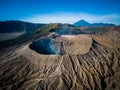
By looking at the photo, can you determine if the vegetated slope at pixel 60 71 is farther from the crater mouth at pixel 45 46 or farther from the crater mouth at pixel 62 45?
the crater mouth at pixel 45 46

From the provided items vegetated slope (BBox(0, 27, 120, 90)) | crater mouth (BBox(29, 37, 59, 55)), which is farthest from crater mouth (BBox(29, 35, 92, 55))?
vegetated slope (BBox(0, 27, 120, 90))

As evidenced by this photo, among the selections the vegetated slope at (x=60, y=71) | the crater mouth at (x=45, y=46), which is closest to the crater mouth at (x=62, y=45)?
the crater mouth at (x=45, y=46)

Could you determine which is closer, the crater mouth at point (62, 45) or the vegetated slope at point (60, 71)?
the vegetated slope at point (60, 71)

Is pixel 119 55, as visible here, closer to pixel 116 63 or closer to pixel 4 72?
pixel 116 63

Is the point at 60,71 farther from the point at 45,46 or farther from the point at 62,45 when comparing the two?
the point at 62,45

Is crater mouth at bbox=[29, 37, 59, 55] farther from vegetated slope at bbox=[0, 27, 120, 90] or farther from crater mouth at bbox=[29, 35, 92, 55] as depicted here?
vegetated slope at bbox=[0, 27, 120, 90]

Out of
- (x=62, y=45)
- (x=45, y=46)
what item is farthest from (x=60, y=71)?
(x=62, y=45)

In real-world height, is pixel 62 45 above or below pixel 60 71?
above

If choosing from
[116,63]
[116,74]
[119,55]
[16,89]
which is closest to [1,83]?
[16,89]
